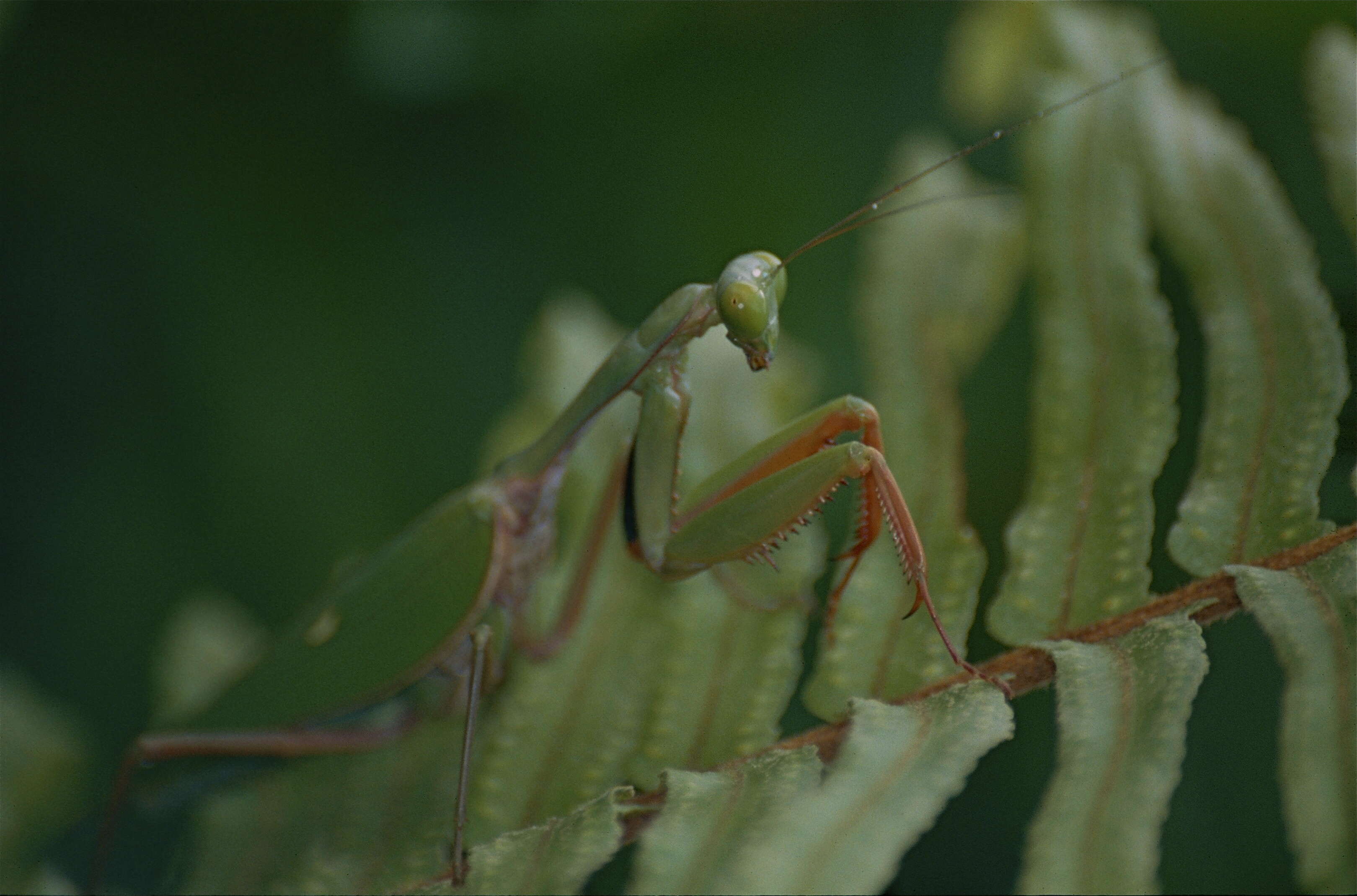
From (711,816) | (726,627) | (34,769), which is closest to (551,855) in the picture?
(711,816)

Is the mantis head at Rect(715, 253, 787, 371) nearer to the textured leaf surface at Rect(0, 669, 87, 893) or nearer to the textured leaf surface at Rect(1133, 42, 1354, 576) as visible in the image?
the textured leaf surface at Rect(1133, 42, 1354, 576)

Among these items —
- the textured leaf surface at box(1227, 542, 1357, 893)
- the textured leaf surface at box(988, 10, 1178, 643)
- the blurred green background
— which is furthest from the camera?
the blurred green background

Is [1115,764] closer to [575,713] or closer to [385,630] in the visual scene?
[575,713]

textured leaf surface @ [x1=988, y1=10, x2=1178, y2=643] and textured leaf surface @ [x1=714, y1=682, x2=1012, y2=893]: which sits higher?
textured leaf surface @ [x1=988, y1=10, x2=1178, y2=643]

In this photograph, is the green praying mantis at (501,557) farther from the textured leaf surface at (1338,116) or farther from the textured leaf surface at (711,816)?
the textured leaf surface at (711,816)

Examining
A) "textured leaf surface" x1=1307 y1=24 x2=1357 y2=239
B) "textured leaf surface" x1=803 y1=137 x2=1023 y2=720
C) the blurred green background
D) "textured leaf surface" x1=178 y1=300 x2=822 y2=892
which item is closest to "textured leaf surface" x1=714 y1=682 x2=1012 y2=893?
"textured leaf surface" x1=803 y1=137 x2=1023 y2=720

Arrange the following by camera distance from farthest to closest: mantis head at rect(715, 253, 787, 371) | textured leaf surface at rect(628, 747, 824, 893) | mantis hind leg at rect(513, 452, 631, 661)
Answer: mantis hind leg at rect(513, 452, 631, 661), mantis head at rect(715, 253, 787, 371), textured leaf surface at rect(628, 747, 824, 893)
